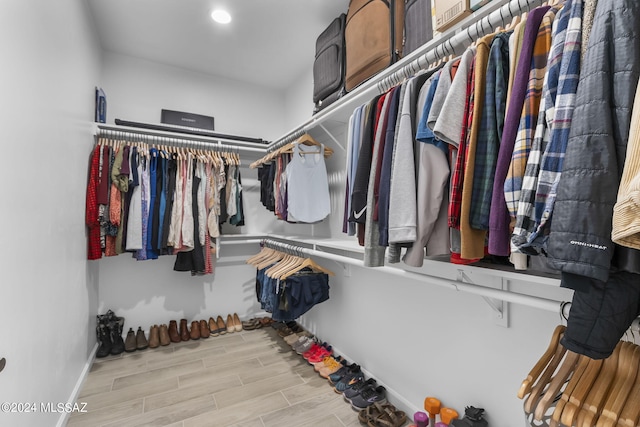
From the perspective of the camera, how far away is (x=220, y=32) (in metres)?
2.45

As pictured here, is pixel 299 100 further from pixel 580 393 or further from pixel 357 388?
pixel 580 393

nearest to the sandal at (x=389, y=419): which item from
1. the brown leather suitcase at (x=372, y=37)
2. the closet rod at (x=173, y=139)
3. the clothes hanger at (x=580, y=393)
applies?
the clothes hanger at (x=580, y=393)

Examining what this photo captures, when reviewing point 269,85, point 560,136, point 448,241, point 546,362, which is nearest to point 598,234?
point 560,136

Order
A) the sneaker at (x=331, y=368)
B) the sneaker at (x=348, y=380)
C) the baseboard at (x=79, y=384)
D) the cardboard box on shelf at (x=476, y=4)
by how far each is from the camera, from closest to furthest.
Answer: the cardboard box on shelf at (x=476, y=4) → the baseboard at (x=79, y=384) → the sneaker at (x=348, y=380) → the sneaker at (x=331, y=368)

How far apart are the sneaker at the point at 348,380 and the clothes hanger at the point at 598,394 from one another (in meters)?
1.47

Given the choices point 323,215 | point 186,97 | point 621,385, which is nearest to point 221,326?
point 323,215

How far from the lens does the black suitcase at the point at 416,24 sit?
129 cm

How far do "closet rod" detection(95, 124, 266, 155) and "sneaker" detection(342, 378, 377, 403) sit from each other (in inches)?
88.2

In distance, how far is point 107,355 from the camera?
2.47m

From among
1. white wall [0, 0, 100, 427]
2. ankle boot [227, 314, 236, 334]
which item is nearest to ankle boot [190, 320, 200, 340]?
ankle boot [227, 314, 236, 334]

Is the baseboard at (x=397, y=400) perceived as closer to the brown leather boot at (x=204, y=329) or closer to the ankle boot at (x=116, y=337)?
the brown leather boot at (x=204, y=329)

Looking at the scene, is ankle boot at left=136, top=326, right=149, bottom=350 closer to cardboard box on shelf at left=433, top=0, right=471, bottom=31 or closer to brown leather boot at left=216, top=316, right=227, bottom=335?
brown leather boot at left=216, top=316, right=227, bottom=335

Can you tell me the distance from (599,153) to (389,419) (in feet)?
5.54

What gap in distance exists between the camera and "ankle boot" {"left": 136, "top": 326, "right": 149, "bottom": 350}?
8.48 ft
